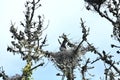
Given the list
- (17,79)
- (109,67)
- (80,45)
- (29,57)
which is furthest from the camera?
A: (29,57)

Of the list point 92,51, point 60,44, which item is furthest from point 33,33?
point 92,51

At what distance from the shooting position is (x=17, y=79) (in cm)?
3141

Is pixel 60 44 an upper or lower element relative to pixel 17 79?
lower

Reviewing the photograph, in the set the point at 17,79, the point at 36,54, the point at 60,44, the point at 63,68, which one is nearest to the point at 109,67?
the point at 63,68

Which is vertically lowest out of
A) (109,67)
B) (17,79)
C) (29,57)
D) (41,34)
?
(109,67)

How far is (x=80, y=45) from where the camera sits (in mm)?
22250

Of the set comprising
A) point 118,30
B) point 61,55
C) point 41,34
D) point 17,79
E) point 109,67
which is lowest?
point 109,67

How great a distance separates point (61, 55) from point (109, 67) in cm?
450

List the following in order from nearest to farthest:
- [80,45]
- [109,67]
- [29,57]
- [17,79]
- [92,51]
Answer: [109,67], [92,51], [80,45], [17,79], [29,57]

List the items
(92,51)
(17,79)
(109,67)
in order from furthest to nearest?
(17,79)
(92,51)
(109,67)

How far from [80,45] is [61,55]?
45.5 inches

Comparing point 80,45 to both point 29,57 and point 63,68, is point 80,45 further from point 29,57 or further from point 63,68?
point 29,57

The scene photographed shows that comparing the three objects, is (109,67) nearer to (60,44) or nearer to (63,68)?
(63,68)

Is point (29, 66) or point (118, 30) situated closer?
point (118, 30)
